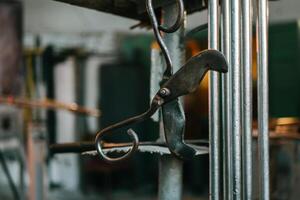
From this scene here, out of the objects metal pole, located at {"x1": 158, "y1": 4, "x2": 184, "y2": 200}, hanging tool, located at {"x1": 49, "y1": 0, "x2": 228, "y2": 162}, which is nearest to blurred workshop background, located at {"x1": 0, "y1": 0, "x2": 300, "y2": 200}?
metal pole, located at {"x1": 158, "y1": 4, "x2": 184, "y2": 200}

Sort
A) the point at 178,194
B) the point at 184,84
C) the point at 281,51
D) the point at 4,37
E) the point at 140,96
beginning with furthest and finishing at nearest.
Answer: the point at 140,96, the point at 281,51, the point at 4,37, the point at 178,194, the point at 184,84

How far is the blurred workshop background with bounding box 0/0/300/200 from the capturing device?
13.8ft

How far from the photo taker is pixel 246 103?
0.86 metres

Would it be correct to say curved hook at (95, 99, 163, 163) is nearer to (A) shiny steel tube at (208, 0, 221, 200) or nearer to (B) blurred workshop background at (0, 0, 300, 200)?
(A) shiny steel tube at (208, 0, 221, 200)

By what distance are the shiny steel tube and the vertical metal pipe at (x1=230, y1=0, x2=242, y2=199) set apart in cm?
2

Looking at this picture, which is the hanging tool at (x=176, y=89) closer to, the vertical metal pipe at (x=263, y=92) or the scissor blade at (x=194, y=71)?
the scissor blade at (x=194, y=71)

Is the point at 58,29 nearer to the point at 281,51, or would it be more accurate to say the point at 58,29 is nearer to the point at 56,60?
the point at 56,60

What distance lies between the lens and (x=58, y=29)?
15.0 ft

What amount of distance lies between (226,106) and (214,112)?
0.07ft

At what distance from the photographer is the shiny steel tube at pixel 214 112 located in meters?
0.85

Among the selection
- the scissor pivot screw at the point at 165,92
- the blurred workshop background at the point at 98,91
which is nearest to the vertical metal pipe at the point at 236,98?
the scissor pivot screw at the point at 165,92

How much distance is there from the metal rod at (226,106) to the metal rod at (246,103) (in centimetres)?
2

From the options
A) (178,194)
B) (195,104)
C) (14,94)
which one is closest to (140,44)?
(195,104)

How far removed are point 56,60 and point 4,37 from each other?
3.28 ft
